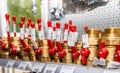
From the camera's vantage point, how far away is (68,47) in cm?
106

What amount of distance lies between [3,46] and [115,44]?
786 mm

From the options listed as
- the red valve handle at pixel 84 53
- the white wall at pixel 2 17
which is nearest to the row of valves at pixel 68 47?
the red valve handle at pixel 84 53

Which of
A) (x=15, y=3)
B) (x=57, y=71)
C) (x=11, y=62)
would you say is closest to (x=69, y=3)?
(x=15, y=3)

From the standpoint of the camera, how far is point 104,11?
147 cm

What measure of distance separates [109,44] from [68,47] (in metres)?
0.24

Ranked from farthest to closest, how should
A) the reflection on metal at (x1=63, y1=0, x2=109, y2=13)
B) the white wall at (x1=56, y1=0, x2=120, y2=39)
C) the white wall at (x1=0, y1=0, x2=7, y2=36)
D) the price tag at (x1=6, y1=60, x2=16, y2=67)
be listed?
1. the white wall at (x1=0, y1=0, x2=7, y2=36)
2. the reflection on metal at (x1=63, y1=0, x2=109, y2=13)
3. the white wall at (x1=56, y1=0, x2=120, y2=39)
4. the price tag at (x1=6, y1=60, x2=16, y2=67)

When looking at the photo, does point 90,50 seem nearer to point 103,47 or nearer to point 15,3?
point 103,47

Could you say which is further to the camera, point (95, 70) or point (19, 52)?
point (19, 52)

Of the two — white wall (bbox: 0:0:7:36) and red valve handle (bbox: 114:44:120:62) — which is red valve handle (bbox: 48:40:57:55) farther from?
white wall (bbox: 0:0:7:36)

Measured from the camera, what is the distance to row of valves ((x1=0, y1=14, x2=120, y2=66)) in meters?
0.89

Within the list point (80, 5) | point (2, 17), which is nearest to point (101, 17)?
point (80, 5)

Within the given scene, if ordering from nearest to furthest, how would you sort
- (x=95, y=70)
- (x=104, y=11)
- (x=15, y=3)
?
(x=95, y=70) < (x=104, y=11) < (x=15, y=3)

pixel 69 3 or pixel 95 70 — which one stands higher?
pixel 69 3

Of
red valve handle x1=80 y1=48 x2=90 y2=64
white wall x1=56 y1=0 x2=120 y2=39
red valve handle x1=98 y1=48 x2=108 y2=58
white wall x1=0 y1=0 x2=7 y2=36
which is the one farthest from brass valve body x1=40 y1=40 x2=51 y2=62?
white wall x1=0 y1=0 x2=7 y2=36
